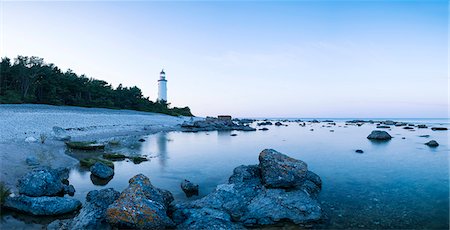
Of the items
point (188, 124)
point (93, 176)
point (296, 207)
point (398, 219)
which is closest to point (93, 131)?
point (93, 176)

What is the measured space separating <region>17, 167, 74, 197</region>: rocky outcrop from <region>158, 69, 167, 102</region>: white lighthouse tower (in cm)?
9818

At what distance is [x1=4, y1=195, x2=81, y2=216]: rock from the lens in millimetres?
8805

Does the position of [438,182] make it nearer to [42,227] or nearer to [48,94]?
[42,227]

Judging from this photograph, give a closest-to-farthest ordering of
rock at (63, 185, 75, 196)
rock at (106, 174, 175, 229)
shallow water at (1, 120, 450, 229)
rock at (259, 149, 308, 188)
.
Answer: rock at (106, 174, 175, 229) → shallow water at (1, 120, 450, 229) → rock at (259, 149, 308, 188) → rock at (63, 185, 75, 196)

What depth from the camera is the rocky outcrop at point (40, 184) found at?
9695 mm

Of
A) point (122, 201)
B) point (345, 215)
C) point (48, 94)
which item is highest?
point (48, 94)

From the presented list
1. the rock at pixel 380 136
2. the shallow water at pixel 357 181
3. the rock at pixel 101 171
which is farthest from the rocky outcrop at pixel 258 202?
the rock at pixel 380 136

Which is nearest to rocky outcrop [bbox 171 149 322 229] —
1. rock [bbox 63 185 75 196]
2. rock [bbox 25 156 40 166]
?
rock [bbox 63 185 75 196]

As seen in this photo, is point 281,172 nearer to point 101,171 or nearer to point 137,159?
point 101,171

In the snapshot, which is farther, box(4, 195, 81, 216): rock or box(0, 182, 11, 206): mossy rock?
box(0, 182, 11, 206): mossy rock

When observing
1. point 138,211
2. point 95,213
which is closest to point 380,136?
point 138,211

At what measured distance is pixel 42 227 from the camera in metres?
8.10

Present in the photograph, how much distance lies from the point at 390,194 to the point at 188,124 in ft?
152

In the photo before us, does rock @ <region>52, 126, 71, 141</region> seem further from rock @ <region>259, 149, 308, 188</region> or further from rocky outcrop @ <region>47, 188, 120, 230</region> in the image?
rock @ <region>259, 149, 308, 188</region>
